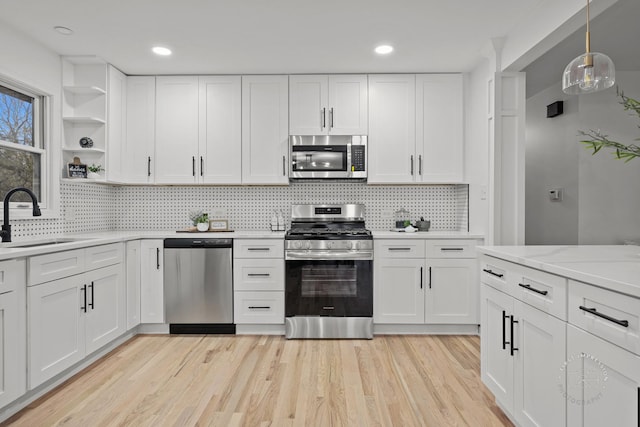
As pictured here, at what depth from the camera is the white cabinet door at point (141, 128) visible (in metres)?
3.77

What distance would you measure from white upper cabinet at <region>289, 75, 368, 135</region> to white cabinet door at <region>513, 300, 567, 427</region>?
2.42 metres

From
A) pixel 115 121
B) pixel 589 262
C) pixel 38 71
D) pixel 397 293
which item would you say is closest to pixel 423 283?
pixel 397 293

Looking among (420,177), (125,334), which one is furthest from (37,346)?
(420,177)

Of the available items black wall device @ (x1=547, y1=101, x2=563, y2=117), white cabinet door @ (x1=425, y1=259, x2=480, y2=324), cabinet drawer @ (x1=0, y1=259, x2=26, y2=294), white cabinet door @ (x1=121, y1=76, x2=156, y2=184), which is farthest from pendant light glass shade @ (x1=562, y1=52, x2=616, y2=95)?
white cabinet door @ (x1=121, y1=76, x2=156, y2=184)

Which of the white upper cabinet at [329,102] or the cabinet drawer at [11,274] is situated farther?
the white upper cabinet at [329,102]

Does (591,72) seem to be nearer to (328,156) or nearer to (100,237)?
(328,156)

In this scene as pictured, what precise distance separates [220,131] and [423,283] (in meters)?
2.45

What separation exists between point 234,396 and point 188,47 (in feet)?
8.87

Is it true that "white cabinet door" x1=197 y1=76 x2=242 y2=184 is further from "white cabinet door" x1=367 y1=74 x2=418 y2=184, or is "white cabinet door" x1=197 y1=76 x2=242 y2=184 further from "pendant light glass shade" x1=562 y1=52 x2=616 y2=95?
"pendant light glass shade" x1=562 y1=52 x2=616 y2=95

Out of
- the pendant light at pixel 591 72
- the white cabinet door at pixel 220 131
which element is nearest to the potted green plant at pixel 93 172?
the white cabinet door at pixel 220 131

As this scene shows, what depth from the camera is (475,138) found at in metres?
3.48

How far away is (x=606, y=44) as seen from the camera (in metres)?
3.22

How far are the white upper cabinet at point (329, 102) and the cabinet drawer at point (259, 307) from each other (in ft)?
5.38

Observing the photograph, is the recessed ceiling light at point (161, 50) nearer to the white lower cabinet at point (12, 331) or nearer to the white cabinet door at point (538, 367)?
the white lower cabinet at point (12, 331)
